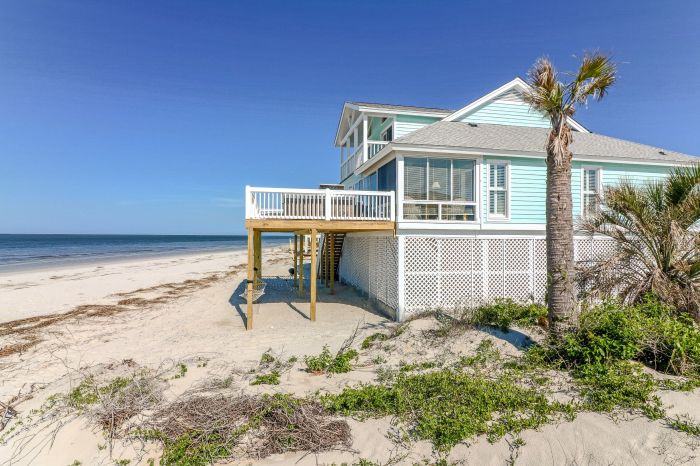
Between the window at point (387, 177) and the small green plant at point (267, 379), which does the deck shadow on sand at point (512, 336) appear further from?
the window at point (387, 177)

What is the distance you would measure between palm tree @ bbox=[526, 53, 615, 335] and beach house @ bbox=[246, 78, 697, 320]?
407cm

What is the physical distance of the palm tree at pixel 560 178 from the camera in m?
6.21

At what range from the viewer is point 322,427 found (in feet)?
14.5

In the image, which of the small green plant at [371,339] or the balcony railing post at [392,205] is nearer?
the small green plant at [371,339]

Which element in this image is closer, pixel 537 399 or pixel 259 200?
pixel 537 399

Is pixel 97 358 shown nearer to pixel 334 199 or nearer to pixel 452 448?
pixel 334 199

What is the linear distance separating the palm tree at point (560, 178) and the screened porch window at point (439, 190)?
436 cm

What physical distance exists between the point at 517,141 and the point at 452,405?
32.2 feet

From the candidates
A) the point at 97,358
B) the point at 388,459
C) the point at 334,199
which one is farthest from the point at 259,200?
the point at 388,459

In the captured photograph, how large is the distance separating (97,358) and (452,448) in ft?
25.2

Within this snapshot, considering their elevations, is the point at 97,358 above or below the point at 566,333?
below

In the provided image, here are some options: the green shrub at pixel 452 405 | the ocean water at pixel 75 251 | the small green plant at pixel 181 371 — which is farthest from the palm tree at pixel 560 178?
the ocean water at pixel 75 251

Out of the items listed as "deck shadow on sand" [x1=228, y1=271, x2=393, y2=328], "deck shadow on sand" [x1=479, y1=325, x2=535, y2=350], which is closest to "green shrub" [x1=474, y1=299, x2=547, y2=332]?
"deck shadow on sand" [x1=479, y1=325, x2=535, y2=350]

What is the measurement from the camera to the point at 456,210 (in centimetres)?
1091
